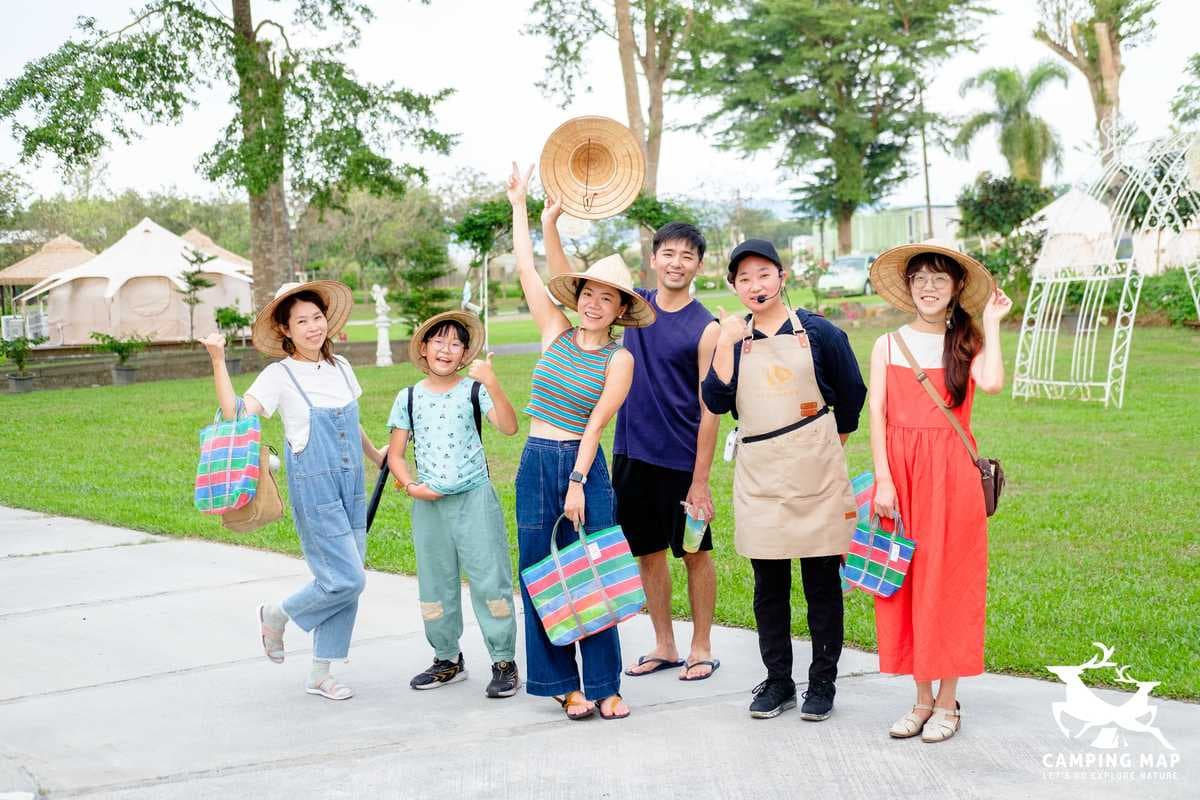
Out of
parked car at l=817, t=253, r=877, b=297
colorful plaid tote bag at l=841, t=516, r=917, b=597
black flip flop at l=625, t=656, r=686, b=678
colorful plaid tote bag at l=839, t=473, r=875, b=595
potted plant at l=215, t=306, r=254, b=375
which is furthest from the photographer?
parked car at l=817, t=253, r=877, b=297

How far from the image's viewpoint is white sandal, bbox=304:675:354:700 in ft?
16.0

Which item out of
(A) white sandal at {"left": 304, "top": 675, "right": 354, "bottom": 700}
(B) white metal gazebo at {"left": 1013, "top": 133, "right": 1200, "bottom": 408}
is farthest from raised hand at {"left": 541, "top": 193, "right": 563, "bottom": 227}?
(B) white metal gazebo at {"left": 1013, "top": 133, "right": 1200, "bottom": 408}

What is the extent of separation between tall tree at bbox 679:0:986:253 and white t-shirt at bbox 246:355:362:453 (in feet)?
149

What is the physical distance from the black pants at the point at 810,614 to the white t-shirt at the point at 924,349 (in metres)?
0.74

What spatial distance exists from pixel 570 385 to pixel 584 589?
0.73m

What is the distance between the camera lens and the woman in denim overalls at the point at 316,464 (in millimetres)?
4855

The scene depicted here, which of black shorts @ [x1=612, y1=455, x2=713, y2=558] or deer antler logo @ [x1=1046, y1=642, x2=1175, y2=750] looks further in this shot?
black shorts @ [x1=612, y1=455, x2=713, y2=558]

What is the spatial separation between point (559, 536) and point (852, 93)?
163ft

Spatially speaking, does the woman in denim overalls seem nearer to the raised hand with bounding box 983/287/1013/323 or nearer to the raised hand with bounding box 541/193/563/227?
the raised hand with bounding box 541/193/563/227

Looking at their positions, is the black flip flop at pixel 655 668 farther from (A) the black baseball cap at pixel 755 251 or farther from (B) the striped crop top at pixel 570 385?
(A) the black baseball cap at pixel 755 251

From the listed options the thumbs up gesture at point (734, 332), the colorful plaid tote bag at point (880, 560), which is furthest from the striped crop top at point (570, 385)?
the colorful plaid tote bag at point (880, 560)

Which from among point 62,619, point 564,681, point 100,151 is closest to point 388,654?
point 564,681

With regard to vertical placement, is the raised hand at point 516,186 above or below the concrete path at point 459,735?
above

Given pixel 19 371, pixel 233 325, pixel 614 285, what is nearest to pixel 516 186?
pixel 614 285
